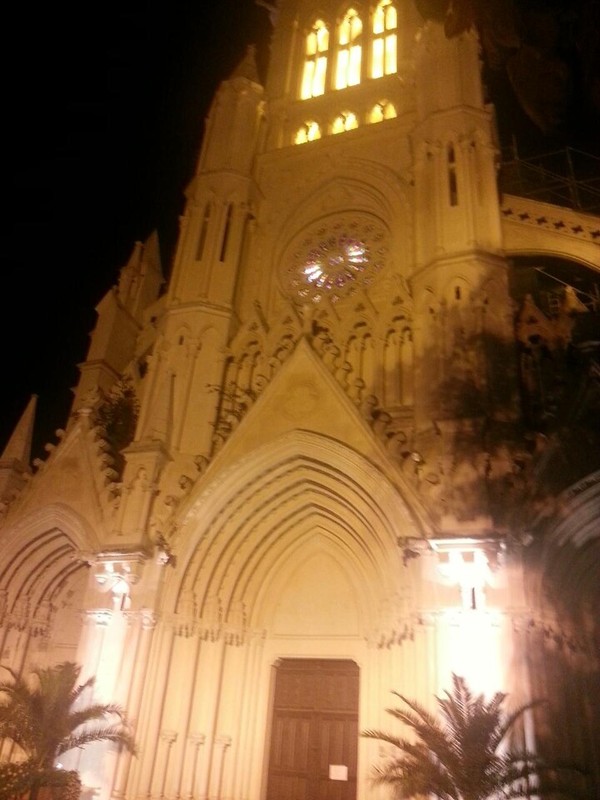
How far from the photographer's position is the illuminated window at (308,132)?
21.9m

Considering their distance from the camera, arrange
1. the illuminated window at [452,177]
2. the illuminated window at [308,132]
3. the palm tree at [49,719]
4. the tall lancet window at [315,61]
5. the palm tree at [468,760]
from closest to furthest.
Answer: the palm tree at [468,760]
the palm tree at [49,719]
the illuminated window at [452,177]
the illuminated window at [308,132]
the tall lancet window at [315,61]

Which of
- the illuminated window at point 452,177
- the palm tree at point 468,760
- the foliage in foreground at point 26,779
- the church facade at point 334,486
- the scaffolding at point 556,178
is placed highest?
the scaffolding at point 556,178

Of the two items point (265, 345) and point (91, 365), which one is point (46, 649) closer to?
point (91, 365)

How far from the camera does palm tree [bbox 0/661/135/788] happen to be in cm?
1105

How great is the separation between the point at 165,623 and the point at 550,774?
22.6ft

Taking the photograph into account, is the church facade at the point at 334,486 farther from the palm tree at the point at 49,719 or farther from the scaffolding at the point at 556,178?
the scaffolding at the point at 556,178

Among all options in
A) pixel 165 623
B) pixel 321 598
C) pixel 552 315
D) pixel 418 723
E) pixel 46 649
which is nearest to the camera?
pixel 418 723

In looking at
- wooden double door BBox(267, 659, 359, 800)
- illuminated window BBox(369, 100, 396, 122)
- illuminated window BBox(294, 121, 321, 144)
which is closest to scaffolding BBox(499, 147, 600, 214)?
illuminated window BBox(369, 100, 396, 122)

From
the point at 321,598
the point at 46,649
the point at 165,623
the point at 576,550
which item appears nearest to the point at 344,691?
the point at 321,598

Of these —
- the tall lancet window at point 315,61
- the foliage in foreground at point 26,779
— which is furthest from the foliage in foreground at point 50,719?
the tall lancet window at point 315,61

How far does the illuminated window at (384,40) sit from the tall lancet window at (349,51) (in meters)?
0.54

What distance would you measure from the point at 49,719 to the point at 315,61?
21524mm

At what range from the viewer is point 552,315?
→ 57.0ft

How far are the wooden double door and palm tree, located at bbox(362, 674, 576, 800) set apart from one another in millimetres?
3137
